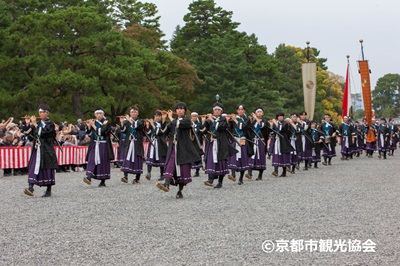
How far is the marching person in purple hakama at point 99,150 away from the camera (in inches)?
551

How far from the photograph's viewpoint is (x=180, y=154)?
11484mm

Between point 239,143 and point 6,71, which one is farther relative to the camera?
point 6,71

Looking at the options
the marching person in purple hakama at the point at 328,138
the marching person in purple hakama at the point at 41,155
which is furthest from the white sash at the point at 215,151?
the marching person in purple hakama at the point at 328,138

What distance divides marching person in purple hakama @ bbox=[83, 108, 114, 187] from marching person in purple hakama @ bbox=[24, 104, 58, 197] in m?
1.91

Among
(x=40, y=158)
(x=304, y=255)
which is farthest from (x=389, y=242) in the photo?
(x=40, y=158)

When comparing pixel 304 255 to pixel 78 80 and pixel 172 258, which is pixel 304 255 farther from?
pixel 78 80

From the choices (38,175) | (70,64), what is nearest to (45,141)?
(38,175)

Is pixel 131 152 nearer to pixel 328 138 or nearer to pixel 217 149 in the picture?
pixel 217 149

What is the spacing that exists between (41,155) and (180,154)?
2.94m

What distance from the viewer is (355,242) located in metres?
6.57

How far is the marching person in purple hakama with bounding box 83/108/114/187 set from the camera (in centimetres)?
1399

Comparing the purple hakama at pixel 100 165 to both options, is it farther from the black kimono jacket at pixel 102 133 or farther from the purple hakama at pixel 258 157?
the purple hakama at pixel 258 157

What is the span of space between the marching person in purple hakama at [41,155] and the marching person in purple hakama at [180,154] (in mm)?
2510

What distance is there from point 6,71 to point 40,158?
21.3 m
